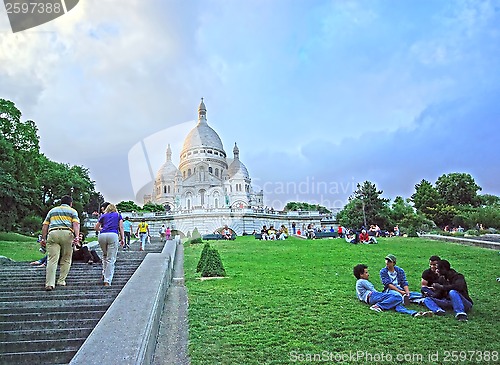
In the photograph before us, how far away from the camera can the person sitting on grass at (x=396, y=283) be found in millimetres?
7164

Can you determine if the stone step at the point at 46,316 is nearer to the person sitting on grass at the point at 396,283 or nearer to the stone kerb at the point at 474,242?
the person sitting on grass at the point at 396,283

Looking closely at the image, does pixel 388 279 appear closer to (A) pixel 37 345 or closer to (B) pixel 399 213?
(A) pixel 37 345

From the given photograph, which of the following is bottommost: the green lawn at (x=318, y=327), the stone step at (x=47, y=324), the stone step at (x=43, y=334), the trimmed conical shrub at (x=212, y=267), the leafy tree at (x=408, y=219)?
the green lawn at (x=318, y=327)

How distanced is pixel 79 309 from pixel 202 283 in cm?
391

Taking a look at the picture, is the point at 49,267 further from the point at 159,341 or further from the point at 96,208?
the point at 96,208

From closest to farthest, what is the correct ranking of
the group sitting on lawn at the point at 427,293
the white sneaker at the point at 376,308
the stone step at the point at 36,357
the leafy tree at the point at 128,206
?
the stone step at the point at 36,357 < the group sitting on lawn at the point at 427,293 < the white sneaker at the point at 376,308 < the leafy tree at the point at 128,206

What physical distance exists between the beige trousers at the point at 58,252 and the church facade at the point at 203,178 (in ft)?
192

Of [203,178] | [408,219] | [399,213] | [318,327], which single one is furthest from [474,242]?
[203,178]

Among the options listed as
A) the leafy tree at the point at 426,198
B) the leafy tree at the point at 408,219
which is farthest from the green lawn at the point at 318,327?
the leafy tree at the point at 426,198

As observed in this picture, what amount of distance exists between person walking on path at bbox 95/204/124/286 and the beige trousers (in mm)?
616

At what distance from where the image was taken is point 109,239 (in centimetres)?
804

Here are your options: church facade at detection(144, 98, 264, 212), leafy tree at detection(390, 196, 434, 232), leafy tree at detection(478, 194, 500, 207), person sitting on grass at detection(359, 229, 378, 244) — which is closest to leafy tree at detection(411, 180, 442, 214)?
leafy tree at detection(390, 196, 434, 232)

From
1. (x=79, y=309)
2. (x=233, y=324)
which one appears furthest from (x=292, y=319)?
(x=79, y=309)

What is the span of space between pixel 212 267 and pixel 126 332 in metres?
6.45
